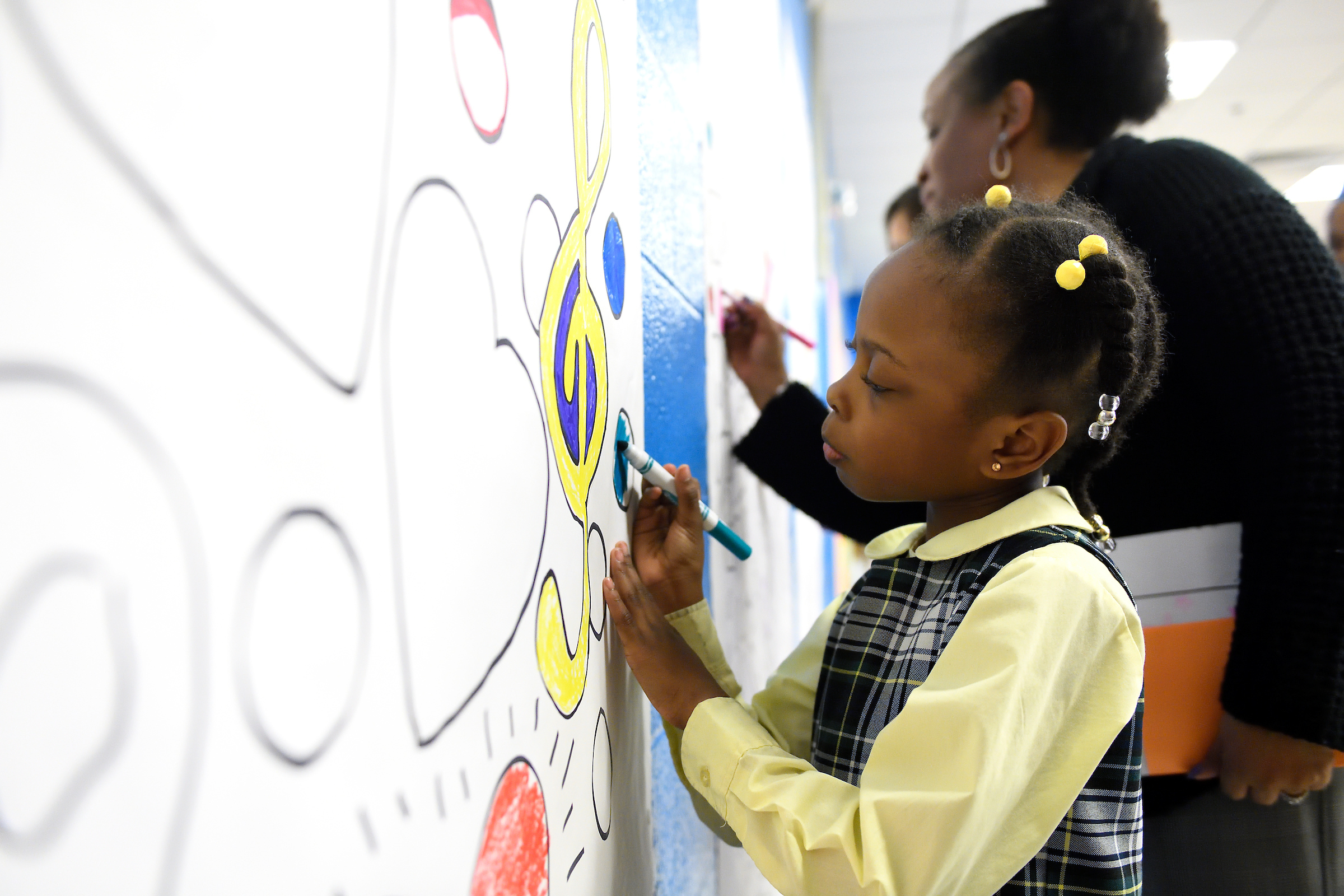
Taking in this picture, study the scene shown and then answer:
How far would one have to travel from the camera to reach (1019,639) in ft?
1.62

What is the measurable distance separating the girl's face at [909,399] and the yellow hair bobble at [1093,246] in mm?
90

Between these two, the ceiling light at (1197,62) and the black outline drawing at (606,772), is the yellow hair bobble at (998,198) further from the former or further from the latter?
the ceiling light at (1197,62)

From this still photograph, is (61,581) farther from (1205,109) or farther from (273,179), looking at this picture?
(1205,109)

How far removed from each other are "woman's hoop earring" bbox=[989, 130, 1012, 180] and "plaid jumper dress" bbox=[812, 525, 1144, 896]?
0.63 metres

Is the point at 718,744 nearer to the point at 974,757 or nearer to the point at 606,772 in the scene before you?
the point at 606,772

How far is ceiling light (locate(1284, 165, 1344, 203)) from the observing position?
5.50m

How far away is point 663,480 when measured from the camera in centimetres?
69

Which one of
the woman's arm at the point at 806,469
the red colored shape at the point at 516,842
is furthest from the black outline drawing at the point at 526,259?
the woman's arm at the point at 806,469

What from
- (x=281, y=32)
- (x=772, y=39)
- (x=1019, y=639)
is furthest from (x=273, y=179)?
(x=772, y=39)

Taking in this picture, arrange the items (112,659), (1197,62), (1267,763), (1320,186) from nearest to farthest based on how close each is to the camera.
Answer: (112,659) → (1267,763) → (1197,62) → (1320,186)

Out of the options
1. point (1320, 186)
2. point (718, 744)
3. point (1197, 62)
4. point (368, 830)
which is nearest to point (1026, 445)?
point (718, 744)

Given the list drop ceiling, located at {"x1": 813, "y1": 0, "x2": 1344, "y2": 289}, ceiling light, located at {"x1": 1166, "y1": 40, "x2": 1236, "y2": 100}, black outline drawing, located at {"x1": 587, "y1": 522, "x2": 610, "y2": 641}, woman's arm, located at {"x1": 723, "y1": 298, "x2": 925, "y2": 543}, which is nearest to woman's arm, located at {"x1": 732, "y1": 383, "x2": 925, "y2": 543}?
woman's arm, located at {"x1": 723, "y1": 298, "x2": 925, "y2": 543}

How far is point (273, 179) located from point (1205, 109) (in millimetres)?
5267

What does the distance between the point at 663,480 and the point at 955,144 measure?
72 centimetres
